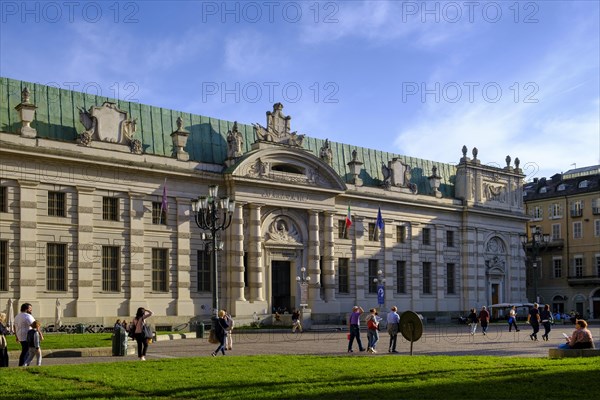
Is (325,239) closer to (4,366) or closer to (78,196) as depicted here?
(78,196)

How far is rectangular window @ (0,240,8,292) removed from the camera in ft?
143

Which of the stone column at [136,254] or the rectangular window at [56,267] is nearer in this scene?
the rectangular window at [56,267]

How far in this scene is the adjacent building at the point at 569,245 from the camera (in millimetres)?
86688

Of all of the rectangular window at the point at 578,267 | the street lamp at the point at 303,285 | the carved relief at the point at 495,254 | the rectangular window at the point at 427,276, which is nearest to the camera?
the street lamp at the point at 303,285

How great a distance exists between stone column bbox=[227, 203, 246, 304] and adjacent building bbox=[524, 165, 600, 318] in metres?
43.8

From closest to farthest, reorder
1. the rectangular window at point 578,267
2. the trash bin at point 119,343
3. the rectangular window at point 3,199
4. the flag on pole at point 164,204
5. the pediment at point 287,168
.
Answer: the trash bin at point 119,343, the rectangular window at point 3,199, the flag on pole at point 164,204, the pediment at point 287,168, the rectangular window at point 578,267

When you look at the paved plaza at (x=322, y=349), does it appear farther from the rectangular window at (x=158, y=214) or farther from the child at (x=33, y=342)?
the rectangular window at (x=158, y=214)

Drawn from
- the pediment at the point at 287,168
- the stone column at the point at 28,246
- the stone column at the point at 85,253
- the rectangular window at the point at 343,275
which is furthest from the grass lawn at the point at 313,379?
the rectangular window at the point at 343,275

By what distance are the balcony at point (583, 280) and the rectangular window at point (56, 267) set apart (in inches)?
2334

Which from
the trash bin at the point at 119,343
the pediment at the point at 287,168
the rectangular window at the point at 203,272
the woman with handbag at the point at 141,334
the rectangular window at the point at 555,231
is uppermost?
the pediment at the point at 287,168

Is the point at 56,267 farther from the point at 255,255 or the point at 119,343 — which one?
the point at 119,343

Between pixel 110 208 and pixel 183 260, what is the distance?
5940 mm

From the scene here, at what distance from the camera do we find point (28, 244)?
145 feet

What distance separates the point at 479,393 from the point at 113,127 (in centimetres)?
3639
